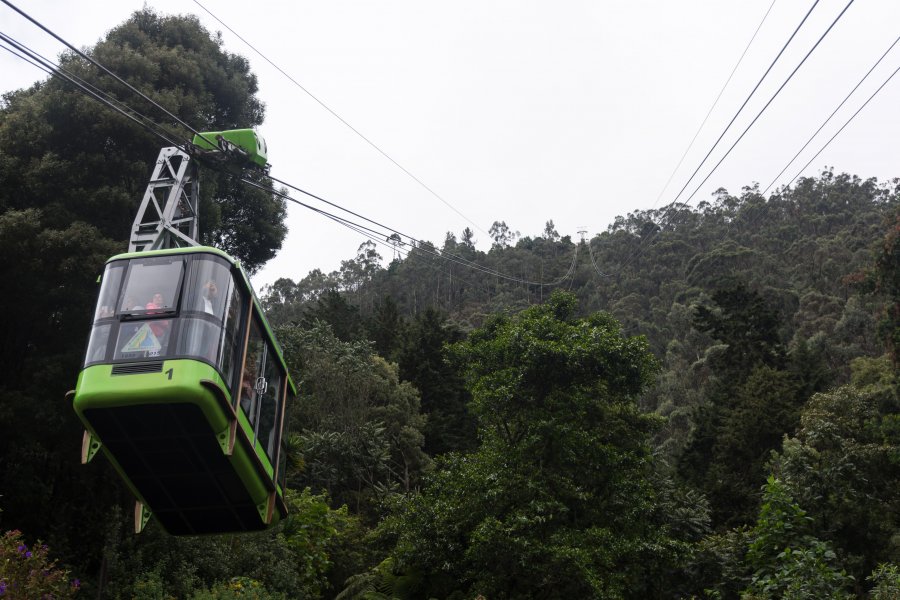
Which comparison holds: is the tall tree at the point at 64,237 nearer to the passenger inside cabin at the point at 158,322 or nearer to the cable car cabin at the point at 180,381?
the cable car cabin at the point at 180,381

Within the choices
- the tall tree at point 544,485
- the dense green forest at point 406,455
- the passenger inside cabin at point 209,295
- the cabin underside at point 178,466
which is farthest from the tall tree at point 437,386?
the passenger inside cabin at point 209,295

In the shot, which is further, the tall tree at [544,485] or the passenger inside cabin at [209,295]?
the tall tree at [544,485]

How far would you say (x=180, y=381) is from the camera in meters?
7.61

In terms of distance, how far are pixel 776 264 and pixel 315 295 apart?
35611 millimetres

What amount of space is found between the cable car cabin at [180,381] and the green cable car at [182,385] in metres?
0.01

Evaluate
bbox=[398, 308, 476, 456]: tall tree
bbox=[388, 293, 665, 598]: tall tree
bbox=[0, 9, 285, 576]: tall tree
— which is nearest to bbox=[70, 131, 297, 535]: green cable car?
bbox=[0, 9, 285, 576]: tall tree

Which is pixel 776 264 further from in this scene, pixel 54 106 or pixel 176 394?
pixel 176 394

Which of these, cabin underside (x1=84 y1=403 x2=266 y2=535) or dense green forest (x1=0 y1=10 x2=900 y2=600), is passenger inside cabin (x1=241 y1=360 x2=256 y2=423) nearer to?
cabin underside (x1=84 y1=403 x2=266 y2=535)

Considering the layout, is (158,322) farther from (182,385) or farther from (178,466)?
(178,466)

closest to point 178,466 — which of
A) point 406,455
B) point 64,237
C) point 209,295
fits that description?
point 209,295

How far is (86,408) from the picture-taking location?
7.74 m

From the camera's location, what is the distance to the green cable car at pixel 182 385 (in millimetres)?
7754

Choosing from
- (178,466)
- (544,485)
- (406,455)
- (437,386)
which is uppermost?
(437,386)

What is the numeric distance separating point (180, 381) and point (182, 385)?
2.0 inches
